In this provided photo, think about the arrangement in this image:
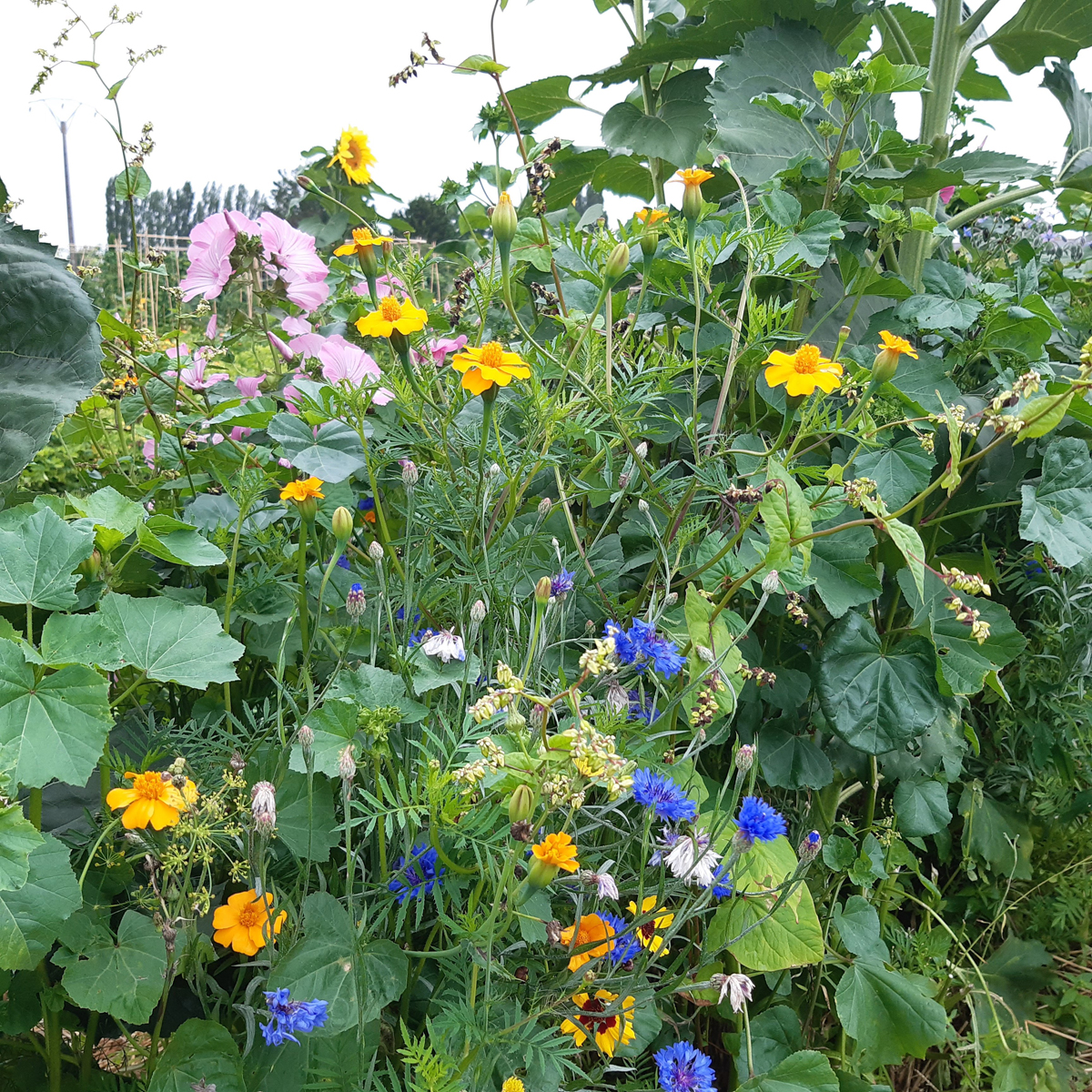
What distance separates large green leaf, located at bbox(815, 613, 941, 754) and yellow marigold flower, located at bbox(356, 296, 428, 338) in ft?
2.11

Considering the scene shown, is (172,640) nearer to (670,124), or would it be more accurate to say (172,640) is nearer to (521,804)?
Answer: (521,804)

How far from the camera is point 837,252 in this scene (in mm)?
1221

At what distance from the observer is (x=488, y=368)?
2.55 feet

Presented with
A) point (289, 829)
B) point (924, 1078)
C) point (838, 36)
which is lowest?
point (924, 1078)

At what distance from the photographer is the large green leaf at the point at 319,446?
1.00 meters

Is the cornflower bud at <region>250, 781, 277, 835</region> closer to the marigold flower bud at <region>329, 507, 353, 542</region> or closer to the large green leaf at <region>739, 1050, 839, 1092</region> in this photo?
the marigold flower bud at <region>329, 507, 353, 542</region>

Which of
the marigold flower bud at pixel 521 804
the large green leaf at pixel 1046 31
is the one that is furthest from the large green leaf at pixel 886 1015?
the large green leaf at pixel 1046 31

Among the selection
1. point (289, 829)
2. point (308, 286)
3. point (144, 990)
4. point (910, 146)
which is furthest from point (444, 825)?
point (910, 146)

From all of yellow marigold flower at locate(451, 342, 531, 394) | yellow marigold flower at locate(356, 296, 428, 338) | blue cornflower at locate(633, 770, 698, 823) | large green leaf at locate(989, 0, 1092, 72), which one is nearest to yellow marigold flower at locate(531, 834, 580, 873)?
blue cornflower at locate(633, 770, 698, 823)

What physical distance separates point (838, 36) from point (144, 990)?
1.60 m

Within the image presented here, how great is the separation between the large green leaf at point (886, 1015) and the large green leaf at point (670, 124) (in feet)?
3.78

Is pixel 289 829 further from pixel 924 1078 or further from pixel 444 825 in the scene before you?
pixel 924 1078

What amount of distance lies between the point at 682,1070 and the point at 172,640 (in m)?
0.61

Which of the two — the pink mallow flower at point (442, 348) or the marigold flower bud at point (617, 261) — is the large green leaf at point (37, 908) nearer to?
the marigold flower bud at point (617, 261)
